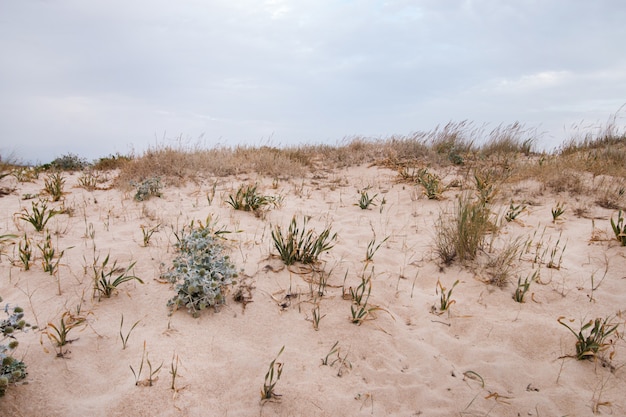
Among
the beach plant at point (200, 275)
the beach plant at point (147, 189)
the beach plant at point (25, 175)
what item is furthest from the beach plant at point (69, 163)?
the beach plant at point (200, 275)

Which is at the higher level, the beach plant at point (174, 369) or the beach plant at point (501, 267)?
the beach plant at point (501, 267)

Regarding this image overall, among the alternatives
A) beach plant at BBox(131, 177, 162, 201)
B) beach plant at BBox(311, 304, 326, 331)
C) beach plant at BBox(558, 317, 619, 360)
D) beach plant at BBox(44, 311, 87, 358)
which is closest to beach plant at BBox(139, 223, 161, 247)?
beach plant at BBox(44, 311, 87, 358)

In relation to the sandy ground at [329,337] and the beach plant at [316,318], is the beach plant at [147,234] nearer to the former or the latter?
the sandy ground at [329,337]

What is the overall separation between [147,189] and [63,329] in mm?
4130

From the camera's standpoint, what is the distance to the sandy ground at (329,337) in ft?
7.40

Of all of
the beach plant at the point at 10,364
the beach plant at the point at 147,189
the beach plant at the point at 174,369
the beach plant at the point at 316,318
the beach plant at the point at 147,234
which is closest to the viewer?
the beach plant at the point at 10,364

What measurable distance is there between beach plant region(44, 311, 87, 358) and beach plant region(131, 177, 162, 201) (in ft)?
11.9

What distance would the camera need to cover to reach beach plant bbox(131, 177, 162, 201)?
620 centimetres

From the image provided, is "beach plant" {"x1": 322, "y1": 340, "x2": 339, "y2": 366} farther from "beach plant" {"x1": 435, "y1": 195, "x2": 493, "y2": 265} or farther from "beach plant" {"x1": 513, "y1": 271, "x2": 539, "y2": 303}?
"beach plant" {"x1": 435, "y1": 195, "x2": 493, "y2": 265}

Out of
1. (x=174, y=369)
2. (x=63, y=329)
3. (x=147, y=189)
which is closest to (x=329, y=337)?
(x=174, y=369)

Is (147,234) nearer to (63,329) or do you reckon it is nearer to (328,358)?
(63,329)

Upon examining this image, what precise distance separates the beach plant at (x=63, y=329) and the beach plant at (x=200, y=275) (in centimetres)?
63

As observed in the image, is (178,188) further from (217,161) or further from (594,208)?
(594,208)

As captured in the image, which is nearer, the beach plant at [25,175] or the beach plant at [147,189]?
the beach plant at [147,189]
